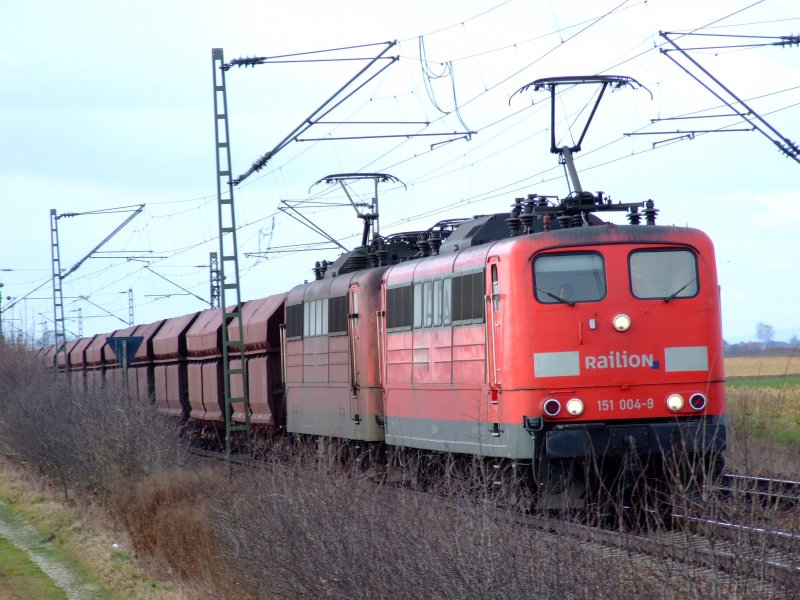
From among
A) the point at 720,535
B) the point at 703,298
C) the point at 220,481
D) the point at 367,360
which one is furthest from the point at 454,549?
the point at 367,360

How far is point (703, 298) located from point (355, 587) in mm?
6928

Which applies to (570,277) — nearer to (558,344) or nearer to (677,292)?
(558,344)

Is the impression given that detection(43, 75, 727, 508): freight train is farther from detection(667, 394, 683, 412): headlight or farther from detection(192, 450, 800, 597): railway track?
detection(192, 450, 800, 597): railway track

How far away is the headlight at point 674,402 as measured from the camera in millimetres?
12969

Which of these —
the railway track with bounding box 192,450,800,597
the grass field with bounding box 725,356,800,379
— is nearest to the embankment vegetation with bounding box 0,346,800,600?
Result: the railway track with bounding box 192,450,800,597

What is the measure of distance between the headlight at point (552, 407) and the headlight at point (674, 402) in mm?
1158

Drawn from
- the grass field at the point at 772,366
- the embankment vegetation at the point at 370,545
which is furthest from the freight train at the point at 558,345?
the grass field at the point at 772,366

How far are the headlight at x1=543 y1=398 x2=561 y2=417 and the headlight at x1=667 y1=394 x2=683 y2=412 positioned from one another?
3.80 feet

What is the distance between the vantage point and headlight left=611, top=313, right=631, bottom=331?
13188mm

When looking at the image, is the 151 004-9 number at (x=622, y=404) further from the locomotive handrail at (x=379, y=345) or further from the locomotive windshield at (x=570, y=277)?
the locomotive handrail at (x=379, y=345)

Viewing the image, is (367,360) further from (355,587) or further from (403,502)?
(355,587)

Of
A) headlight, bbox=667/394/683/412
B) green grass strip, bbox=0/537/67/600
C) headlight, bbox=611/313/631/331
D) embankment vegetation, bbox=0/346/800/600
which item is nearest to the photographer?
embankment vegetation, bbox=0/346/800/600

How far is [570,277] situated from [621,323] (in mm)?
739

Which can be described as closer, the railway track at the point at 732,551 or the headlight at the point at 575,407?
the railway track at the point at 732,551
